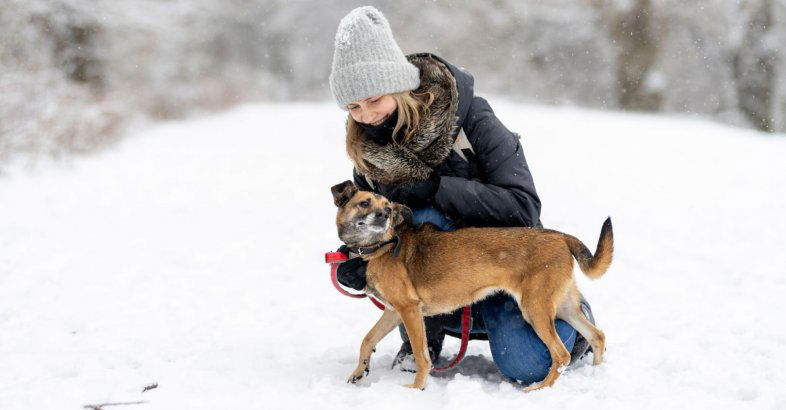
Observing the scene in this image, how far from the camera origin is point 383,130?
3.55 metres

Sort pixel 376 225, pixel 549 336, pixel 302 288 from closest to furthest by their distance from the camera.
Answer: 1. pixel 549 336
2. pixel 376 225
3. pixel 302 288

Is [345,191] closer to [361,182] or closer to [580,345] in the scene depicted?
[361,182]

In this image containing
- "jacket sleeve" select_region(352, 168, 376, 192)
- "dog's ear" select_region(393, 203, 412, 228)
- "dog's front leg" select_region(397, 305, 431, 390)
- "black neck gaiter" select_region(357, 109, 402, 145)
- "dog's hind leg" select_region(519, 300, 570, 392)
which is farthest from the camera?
"jacket sleeve" select_region(352, 168, 376, 192)

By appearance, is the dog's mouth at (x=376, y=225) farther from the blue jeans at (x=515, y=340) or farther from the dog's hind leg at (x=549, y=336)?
the dog's hind leg at (x=549, y=336)

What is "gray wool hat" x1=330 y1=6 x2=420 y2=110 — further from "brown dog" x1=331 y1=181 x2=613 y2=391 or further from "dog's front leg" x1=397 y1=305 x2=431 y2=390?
"dog's front leg" x1=397 y1=305 x2=431 y2=390

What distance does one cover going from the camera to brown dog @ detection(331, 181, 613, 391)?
3.28m

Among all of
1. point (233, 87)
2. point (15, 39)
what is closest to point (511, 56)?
point (233, 87)

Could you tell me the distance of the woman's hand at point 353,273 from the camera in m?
3.58

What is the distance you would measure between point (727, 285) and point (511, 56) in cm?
2454

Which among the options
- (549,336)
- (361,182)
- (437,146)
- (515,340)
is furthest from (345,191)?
(549,336)

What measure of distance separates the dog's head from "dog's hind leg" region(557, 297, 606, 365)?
41.3 inches

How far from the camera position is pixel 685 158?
10.9 m

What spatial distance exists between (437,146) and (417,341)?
109cm

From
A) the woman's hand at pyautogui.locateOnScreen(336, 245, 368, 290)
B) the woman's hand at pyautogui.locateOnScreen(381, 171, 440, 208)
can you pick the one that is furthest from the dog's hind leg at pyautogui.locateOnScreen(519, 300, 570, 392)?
the woman's hand at pyautogui.locateOnScreen(336, 245, 368, 290)
